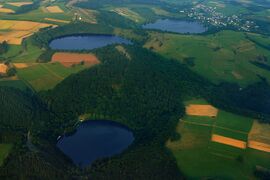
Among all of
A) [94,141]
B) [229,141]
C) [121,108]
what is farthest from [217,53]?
[94,141]

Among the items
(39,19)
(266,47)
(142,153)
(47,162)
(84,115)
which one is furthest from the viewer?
(39,19)

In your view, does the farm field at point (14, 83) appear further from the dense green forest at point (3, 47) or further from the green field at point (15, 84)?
the dense green forest at point (3, 47)

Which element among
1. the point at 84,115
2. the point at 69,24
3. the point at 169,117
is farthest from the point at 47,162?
the point at 69,24

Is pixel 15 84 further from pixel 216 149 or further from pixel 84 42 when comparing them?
pixel 216 149

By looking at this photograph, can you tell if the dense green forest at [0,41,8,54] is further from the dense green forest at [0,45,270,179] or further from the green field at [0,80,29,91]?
the dense green forest at [0,45,270,179]

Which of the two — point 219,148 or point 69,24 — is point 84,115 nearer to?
point 219,148

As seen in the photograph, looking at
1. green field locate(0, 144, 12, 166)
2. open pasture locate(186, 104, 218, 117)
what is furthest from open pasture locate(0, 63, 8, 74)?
open pasture locate(186, 104, 218, 117)
